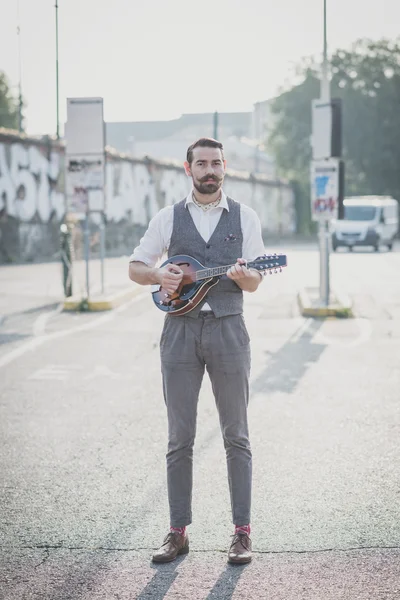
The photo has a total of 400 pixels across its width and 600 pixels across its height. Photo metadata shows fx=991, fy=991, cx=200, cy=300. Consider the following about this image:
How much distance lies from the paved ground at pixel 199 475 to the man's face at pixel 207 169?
5.45 ft

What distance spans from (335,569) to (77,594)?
111cm

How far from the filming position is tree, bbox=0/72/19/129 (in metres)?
65.5

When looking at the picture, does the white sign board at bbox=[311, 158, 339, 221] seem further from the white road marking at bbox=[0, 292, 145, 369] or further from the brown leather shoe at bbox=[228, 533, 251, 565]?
the brown leather shoe at bbox=[228, 533, 251, 565]

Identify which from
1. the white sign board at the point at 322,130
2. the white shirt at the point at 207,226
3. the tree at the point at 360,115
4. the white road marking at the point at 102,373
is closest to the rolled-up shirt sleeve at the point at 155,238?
the white shirt at the point at 207,226

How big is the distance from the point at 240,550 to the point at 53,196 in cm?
2827

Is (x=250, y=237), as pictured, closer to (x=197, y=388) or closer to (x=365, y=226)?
(x=197, y=388)

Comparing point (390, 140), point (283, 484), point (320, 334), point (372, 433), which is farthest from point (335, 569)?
point (390, 140)

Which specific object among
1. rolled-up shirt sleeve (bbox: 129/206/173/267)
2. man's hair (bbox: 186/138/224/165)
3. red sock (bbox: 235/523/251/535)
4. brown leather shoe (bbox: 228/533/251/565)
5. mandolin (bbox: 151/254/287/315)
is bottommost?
brown leather shoe (bbox: 228/533/251/565)

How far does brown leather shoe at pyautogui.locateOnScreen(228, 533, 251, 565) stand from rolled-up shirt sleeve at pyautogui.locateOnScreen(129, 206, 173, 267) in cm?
132

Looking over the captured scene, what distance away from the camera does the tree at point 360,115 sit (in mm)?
64688

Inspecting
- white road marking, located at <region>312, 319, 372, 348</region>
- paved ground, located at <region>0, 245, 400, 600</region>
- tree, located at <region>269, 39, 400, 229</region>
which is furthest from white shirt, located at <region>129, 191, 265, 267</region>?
tree, located at <region>269, 39, 400, 229</region>

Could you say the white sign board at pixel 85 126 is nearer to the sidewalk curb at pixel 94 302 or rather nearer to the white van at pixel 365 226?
the sidewalk curb at pixel 94 302

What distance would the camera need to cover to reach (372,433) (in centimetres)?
700

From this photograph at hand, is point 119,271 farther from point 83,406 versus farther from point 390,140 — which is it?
point 390,140
